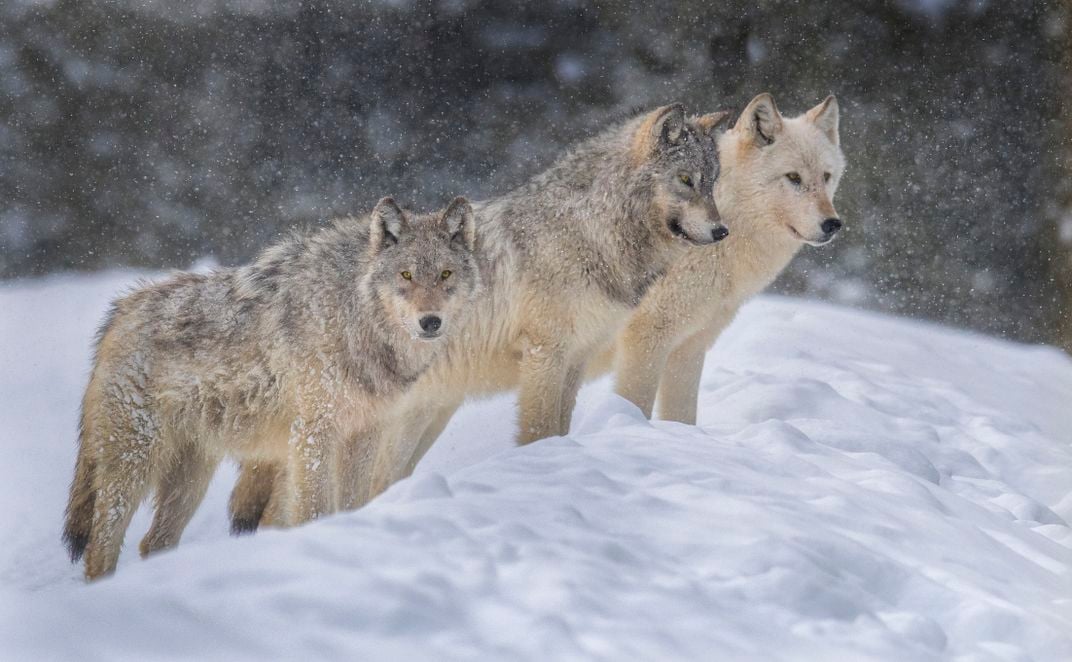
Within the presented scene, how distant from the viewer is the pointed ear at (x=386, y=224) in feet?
13.0

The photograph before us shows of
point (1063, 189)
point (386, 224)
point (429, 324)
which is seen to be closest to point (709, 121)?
point (386, 224)

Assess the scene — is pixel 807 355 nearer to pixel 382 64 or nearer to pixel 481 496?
pixel 382 64

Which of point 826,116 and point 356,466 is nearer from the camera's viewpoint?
point 356,466

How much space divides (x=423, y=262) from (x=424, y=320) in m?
0.34

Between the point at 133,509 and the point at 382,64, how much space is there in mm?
2618

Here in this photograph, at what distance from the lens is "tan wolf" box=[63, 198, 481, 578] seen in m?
3.83

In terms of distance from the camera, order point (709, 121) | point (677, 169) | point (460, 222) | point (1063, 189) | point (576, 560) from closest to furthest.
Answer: point (576, 560) < point (460, 222) < point (677, 169) < point (709, 121) < point (1063, 189)

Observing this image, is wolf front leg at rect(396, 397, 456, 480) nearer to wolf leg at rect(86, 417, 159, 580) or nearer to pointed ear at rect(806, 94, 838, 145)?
wolf leg at rect(86, 417, 159, 580)

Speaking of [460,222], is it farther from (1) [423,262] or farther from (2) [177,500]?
(2) [177,500]

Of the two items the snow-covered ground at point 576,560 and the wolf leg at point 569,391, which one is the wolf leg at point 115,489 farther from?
the wolf leg at point 569,391

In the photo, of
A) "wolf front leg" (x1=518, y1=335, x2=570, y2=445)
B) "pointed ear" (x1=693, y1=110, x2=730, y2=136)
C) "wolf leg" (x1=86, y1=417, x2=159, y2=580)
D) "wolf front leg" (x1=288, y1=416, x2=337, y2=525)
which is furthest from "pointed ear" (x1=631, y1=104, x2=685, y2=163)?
"wolf leg" (x1=86, y1=417, x2=159, y2=580)

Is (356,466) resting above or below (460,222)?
below

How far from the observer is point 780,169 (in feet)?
16.2

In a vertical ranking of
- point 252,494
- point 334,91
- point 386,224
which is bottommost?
point 252,494
